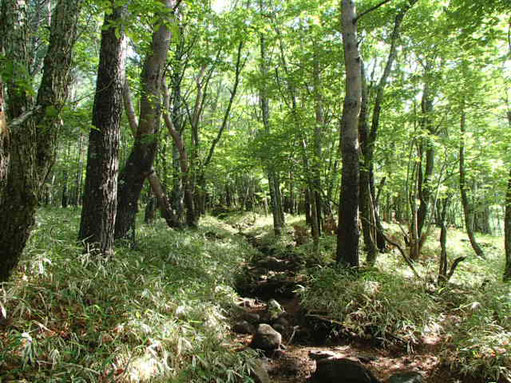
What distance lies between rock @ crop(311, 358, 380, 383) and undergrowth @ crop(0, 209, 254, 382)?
85 centimetres

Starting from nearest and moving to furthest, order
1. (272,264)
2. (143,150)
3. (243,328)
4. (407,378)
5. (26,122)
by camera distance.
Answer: (26,122) → (407,378) → (243,328) → (143,150) → (272,264)

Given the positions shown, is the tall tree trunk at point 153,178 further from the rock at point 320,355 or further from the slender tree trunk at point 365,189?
the slender tree trunk at point 365,189

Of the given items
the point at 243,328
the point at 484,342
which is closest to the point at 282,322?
the point at 243,328

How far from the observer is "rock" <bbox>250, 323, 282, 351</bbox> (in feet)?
13.3

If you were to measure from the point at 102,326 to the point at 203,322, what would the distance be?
52.0 inches

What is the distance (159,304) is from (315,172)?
231 inches

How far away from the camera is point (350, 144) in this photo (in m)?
6.10

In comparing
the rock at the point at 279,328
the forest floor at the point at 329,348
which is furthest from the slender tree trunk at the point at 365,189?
the rock at the point at 279,328

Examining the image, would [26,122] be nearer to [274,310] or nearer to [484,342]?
[274,310]

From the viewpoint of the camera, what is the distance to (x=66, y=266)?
Answer: 3562mm

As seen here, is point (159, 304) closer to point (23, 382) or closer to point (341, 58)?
point (23, 382)

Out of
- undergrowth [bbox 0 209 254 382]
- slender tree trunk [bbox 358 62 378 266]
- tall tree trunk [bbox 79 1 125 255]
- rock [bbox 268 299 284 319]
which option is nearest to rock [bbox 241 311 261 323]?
rock [bbox 268 299 284 319]

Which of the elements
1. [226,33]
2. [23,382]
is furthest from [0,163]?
[226,33]

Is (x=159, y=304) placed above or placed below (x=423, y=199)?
below
